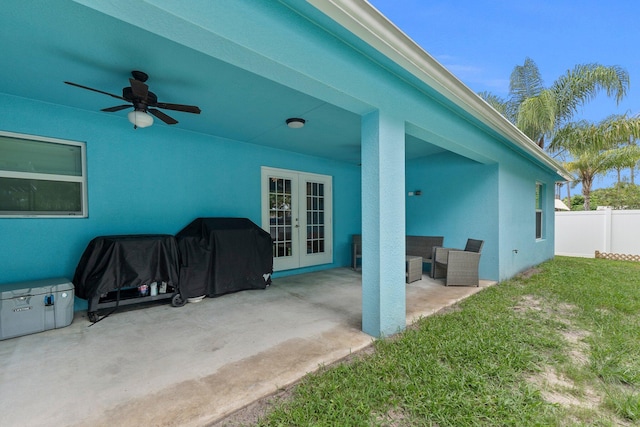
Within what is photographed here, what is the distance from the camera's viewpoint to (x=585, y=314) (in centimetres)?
366

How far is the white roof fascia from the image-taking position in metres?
2.09

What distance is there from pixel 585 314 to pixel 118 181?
6827 millimetres

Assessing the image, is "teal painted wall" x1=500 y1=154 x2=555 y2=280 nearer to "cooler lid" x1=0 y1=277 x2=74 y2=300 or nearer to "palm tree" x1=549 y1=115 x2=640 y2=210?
"palm tree" x1=549 y1=115 x2=640 y2=210

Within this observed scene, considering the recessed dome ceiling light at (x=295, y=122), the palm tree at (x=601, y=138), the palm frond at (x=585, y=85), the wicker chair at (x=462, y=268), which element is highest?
the palm frond at (x=585, y=85)

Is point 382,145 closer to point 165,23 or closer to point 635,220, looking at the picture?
point 165,23

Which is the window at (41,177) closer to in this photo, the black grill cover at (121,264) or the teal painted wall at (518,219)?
the black grill cover at (121,264)

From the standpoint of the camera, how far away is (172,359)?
2486 mm

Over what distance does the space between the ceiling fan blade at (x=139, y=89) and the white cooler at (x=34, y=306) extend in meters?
2.37

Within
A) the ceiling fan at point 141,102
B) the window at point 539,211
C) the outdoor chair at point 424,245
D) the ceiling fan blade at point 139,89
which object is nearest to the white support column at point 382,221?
the ceiling fan at point 141,102

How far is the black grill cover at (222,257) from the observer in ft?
13.4

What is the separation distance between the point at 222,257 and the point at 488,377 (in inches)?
144

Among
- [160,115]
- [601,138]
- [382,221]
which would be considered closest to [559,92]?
[601,138]

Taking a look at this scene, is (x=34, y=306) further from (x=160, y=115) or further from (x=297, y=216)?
(x=297, y=216)

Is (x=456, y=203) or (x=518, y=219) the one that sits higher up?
(x=456, y=203)
